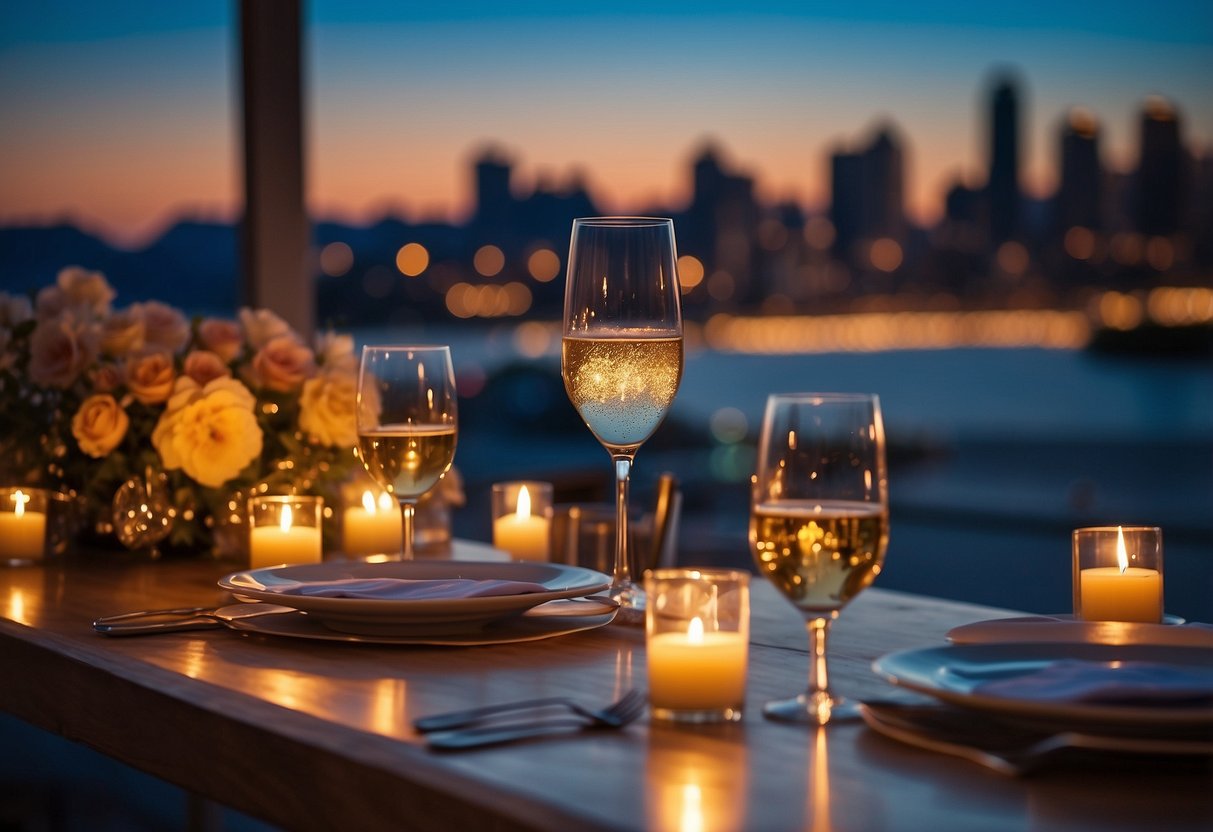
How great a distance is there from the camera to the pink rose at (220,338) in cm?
199

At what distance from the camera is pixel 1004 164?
10.1 m

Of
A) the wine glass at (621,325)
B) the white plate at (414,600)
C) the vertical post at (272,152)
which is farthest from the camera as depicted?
the vertical post at (272,152)

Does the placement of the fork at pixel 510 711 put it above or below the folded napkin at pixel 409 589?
below

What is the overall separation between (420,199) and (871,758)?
6.94 meters

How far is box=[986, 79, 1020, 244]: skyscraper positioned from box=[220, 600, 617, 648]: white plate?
28.6 feet

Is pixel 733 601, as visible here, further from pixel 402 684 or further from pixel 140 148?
pixel 140 148

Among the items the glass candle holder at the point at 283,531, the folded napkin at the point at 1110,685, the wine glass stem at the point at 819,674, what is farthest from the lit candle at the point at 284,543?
Result: the folded napkin at the point at 1110,685

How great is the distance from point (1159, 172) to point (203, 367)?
9.14 meters

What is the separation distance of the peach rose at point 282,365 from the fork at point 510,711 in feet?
3.46

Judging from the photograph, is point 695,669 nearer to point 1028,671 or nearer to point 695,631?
point 695,631

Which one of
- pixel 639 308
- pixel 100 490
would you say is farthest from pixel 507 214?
pixel 639 308

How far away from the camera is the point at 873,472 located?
0.97m

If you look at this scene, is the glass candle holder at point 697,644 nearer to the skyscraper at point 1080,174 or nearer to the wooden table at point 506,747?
the wooden table at point 506,747

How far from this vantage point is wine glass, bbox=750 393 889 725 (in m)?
0.96
